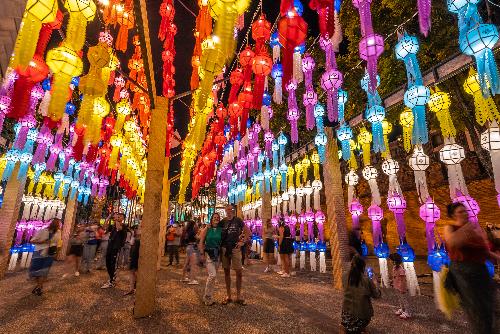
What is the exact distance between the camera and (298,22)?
3.60m

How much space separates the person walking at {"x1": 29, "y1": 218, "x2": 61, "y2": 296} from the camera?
6145 millimetres

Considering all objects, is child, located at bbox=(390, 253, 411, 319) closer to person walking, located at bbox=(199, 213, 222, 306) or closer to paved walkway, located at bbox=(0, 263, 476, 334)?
paved walkway, located at bbox=(0, 263, 476, 334)

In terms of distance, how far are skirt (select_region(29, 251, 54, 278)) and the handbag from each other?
726 centimetres

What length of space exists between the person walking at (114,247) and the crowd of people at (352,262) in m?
0.02

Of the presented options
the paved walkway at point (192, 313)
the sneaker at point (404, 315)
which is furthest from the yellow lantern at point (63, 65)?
the sneaker at point (404, 315)

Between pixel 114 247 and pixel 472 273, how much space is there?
7144mm

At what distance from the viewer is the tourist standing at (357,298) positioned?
12.1 ft

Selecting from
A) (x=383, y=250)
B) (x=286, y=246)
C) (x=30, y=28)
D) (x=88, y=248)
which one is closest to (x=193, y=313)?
(x=30, y=28)

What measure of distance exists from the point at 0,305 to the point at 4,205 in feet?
14.9

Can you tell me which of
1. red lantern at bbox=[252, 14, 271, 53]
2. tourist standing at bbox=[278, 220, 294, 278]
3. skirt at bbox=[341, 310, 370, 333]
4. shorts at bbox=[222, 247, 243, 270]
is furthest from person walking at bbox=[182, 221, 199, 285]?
red lantern at bbox=[252, 14, 271, 53]

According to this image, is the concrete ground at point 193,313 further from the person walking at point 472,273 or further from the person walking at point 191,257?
the person walking at point 472,273

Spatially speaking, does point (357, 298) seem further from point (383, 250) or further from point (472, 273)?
point (383, 250)

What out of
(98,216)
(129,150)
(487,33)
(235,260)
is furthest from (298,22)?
(98,216)

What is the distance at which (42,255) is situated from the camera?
252 inches
